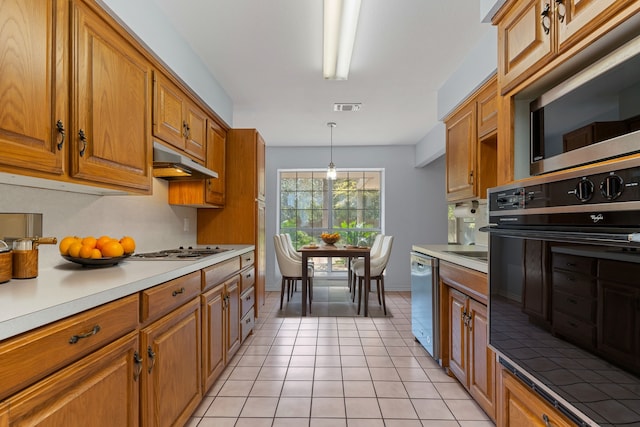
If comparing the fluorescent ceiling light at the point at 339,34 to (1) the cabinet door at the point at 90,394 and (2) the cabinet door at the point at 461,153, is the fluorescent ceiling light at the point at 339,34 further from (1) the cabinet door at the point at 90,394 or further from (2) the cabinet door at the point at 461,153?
(1) the cabinet door at the point at 90,394

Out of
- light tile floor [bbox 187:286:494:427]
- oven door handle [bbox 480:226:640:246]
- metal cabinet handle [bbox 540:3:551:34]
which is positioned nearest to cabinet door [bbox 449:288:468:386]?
light tile floor [bbox 187:286:494:427]

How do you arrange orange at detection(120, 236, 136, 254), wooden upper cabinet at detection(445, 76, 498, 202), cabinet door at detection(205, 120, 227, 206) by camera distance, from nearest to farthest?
orange at detection(120, 236, 136, 254) < wooden upper cabinet at detection(445, 76, 498, 202) < cabinet door at detection(205, 120, 227, 206)

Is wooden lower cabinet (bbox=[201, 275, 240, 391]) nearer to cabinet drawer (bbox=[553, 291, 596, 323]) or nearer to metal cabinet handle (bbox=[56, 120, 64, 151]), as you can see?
metal cabinet handle (bbox=[56, 120, 64, 151])

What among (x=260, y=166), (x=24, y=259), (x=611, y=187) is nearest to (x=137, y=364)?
(x=24, y=259)

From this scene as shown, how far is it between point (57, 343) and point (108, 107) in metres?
1.19

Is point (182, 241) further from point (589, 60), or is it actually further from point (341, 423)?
point (589, 60)

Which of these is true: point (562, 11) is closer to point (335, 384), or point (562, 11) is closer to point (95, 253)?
point (95, 253)

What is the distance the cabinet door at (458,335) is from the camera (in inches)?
86.7

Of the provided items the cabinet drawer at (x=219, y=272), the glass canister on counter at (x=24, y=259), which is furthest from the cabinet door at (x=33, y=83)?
the cabinet drawer at (x=219, y=272)

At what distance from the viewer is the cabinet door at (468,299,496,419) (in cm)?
184

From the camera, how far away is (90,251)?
160 centimetres

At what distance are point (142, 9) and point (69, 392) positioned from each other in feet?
6.33

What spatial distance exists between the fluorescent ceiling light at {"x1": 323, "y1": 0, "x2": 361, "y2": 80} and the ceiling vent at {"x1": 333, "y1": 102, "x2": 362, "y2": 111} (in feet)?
2.78

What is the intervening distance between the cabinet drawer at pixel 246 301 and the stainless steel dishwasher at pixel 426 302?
157cm
